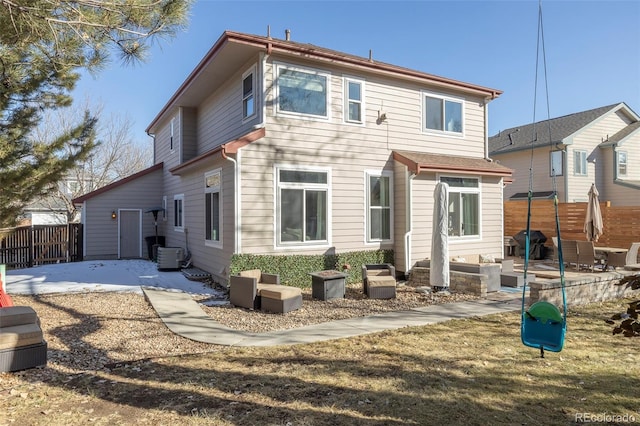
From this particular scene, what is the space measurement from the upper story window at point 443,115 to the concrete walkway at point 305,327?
18.9ft

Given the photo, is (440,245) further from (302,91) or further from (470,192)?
(302,91)

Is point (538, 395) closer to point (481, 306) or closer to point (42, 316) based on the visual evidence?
point (481, 306)

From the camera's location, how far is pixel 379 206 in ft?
36.6

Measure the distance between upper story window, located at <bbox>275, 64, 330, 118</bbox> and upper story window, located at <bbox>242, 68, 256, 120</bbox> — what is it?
615 millimetres

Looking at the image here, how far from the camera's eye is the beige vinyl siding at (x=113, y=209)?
50.6 feet

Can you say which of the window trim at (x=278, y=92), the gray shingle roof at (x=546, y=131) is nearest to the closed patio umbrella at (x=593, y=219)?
the window trim at (x=278, y=92)

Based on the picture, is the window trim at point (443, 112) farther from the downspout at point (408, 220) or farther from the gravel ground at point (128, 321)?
the gravel ground at point (128, 321)

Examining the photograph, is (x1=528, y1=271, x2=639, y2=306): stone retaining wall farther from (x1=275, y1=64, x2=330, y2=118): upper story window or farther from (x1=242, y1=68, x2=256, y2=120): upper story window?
(x1=242, y1=68, x2=256, y2=120): upper story window

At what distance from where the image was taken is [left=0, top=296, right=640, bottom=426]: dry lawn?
3508mm

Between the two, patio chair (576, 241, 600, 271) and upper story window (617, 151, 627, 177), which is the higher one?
upper story window (617, 151, 627, 177)

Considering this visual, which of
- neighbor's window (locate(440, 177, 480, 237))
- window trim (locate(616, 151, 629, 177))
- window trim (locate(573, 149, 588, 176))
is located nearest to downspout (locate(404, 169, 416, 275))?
neighbor's window (locate(440, 177, 480, 237))

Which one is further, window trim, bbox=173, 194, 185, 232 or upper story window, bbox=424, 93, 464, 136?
window trim, bbox=173, 194, 185, 232

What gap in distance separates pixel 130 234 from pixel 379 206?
35.3 ft

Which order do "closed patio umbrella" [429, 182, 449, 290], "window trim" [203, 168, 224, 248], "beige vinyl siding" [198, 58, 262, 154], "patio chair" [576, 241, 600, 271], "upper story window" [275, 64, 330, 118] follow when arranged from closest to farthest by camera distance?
"closed patio umbrella" [429, 182, 449, 290]
"upper story window" [275, 64, 330, 118]
"window trim" [203, 168, 224, 248]
"beige vinyl siding" [198, 58, 262, 154]
"patio chair" [576, 241, 600, 271]
